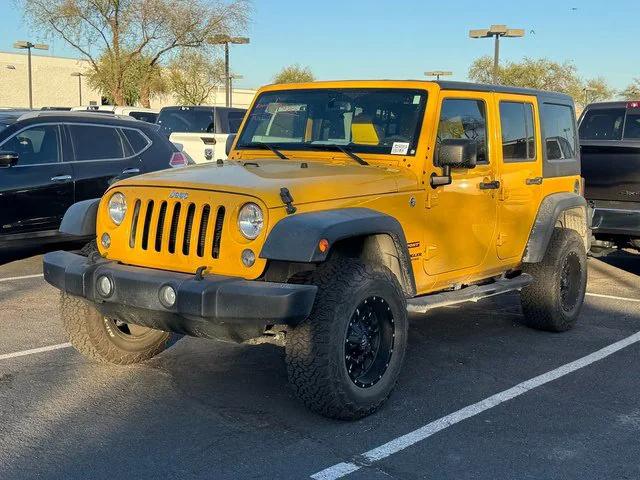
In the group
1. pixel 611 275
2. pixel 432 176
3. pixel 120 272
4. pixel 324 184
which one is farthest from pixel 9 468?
pixel 611 275

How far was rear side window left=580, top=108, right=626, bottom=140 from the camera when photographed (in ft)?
37.7

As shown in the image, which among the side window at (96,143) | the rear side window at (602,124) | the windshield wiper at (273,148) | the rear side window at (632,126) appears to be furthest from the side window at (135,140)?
the rear side window at (632,126)

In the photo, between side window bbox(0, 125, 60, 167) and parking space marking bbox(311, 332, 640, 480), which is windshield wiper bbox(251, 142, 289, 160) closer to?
parking space marking bbox(311, 332, 640, 480)

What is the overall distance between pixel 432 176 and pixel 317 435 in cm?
188

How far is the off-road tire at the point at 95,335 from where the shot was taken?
502 cm

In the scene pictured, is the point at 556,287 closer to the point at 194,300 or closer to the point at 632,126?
the point at 194,300

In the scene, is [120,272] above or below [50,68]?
below

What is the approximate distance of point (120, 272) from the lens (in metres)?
4.37

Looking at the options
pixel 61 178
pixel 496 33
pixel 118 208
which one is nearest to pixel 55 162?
pixel 61 178

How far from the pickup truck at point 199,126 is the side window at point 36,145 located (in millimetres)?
5978

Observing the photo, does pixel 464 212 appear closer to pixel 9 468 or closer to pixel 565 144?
pixel 565 144

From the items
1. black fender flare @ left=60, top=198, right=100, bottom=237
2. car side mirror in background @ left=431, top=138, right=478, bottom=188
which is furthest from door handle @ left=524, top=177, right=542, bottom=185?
black fender flare @ left=60, top=198, right=100, bottom=237

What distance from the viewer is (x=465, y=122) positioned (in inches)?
224

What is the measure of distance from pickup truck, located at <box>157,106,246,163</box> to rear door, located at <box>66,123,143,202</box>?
5.25 metres
